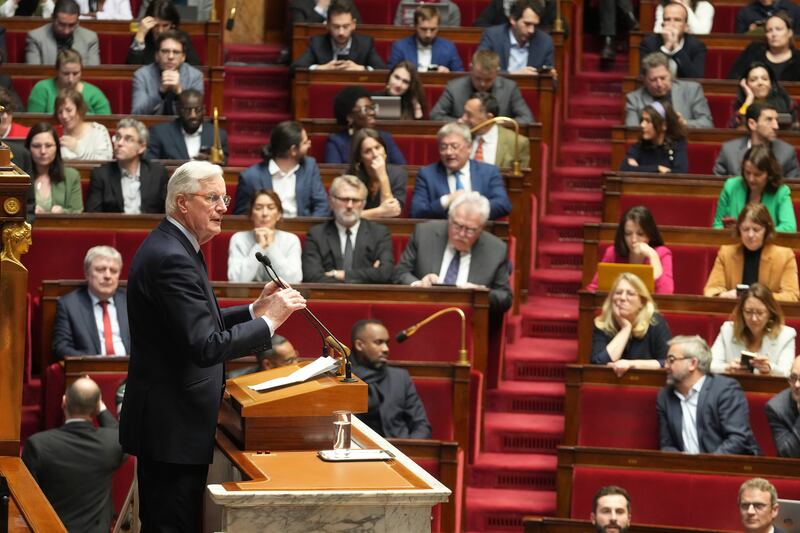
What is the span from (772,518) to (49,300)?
1.99 meters

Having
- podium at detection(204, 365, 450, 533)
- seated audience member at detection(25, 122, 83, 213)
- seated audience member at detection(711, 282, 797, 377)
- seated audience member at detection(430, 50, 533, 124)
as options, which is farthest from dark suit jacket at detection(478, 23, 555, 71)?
podium at detection(204, 365, 450, 533)

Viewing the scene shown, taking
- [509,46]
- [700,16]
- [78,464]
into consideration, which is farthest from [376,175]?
[700,16]

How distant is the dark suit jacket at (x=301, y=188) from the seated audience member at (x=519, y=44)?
1.22 m

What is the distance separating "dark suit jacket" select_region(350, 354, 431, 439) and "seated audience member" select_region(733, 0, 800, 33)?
2835mm

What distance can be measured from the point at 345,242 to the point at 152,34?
168 centimetres

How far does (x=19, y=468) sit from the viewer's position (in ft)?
8.27

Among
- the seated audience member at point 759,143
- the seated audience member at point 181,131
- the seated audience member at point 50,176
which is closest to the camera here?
the seated audience member at point 50,176

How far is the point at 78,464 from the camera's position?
12.1 feet

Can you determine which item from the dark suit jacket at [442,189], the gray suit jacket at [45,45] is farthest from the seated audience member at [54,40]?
the dark suit jacket at [442,189]

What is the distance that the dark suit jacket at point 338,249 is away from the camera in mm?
4555

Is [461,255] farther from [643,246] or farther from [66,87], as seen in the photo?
[66,87]

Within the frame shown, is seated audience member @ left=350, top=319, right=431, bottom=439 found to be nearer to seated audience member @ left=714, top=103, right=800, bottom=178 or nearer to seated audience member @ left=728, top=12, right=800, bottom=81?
seated audience member @ left=714, top=103, right=800, bottom=178

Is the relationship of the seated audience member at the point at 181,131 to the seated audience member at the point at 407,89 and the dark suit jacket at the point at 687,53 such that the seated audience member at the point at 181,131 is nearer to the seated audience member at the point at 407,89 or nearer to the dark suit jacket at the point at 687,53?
the seated audience member at the point at 407,89

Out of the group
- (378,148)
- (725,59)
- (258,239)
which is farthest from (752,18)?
(258,239)
